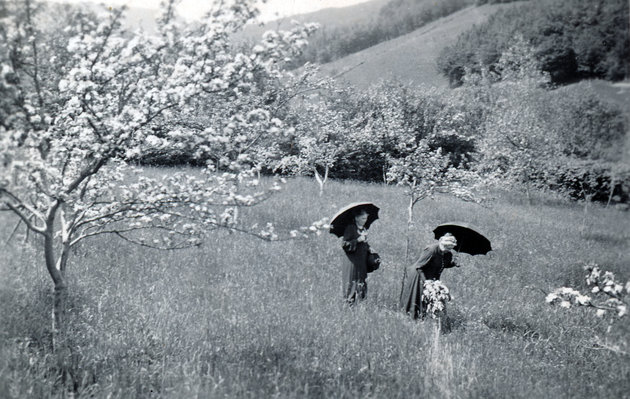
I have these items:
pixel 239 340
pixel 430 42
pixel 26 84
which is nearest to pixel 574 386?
pixel 239 340

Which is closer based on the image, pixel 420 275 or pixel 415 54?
pixel 420 275

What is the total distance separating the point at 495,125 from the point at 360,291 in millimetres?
24947

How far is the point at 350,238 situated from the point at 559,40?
206ft

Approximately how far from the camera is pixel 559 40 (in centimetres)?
5791

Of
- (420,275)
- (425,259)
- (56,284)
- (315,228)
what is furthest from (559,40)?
(56,284)

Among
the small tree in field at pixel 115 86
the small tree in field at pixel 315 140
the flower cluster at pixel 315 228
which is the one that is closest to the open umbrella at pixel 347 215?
the flower cluster at pixel 315 228

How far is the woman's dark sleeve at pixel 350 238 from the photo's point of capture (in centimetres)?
740

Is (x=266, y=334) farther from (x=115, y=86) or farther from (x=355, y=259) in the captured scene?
(x=115, y=86)

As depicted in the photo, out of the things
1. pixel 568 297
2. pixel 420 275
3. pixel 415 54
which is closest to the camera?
pixel 568 297

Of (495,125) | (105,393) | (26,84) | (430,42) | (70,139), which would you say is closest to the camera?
(26,84)

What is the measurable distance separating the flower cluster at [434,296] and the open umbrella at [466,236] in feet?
3.34

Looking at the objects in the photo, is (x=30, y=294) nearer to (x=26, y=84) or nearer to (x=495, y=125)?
(x=26, y=84)

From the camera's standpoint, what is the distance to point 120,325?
5.14 metres

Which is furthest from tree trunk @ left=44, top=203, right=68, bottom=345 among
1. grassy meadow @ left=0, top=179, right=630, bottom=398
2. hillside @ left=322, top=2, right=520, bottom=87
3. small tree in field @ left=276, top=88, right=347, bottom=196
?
hillside @ left=322, top=2, right=520, bottom=87
